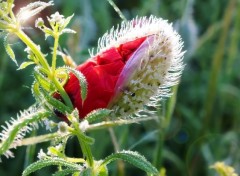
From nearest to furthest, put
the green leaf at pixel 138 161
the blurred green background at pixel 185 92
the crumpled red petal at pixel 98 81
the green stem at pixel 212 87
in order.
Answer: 1. the green leaf at pixel 138 161
2. the crumpled red petal at pixel 98 81
3. the blurred green background at pixel 185 92
4. the green stem at pixel 212 87

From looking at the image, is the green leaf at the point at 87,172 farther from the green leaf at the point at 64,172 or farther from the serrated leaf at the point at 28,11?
the serrated leaf at the point at 28,11

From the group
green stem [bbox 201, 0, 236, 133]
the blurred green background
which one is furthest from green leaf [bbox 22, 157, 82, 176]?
green stem [bbox 201, 0, 236, 133]

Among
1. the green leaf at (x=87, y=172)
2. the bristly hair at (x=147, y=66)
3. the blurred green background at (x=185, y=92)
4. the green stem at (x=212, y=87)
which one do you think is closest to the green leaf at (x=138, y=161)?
the green leaf at (x=87, y=172)

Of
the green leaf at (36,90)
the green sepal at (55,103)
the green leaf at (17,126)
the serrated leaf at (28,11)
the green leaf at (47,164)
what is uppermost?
the serrated leaf at (28,11)

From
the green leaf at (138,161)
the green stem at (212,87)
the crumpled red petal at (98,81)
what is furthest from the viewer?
the green stem at (212,87)

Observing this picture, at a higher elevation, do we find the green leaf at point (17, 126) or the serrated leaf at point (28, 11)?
the serrated leaf at point (28, 11)

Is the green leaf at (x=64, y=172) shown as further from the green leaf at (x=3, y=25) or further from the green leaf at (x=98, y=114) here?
the green leaf at (x=3, y=25)

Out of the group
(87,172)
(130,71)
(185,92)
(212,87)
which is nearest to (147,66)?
(130,71)

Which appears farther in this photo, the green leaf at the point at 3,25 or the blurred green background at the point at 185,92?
the blurred green background at the point at 185,92
